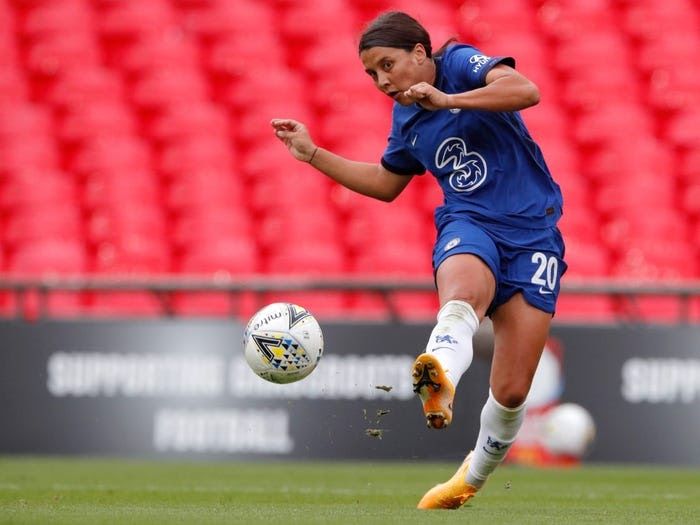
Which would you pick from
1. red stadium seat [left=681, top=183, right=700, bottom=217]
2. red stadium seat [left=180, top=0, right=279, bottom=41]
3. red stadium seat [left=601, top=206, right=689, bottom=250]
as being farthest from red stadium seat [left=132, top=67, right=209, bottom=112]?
red stadium seat [left=681, top=183, right=700, bottom=217]

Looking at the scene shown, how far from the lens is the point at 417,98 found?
199 inches

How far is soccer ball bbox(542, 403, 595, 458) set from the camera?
973cm

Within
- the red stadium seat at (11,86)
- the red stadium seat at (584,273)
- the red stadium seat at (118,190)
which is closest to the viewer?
the red stadium seat at (584,273)

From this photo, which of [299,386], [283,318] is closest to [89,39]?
[299,386]

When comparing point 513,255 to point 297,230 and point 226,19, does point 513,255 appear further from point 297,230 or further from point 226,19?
point 226,19

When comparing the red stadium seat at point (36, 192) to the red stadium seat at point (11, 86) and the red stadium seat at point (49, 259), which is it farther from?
the red stadium seat at point (11, 86)

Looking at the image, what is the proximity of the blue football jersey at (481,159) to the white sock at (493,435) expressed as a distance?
2.54 feet

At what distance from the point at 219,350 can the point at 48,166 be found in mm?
4282

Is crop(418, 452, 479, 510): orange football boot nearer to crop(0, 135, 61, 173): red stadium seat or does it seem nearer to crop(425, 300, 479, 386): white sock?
crop(425, 300, 479, 386): white sock

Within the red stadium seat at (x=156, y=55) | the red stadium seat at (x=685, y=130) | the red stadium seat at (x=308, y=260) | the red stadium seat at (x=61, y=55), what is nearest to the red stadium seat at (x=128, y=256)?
the red stadium seat at (x=308, y=260)

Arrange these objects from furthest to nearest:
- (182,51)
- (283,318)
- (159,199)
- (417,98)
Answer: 1. (182,51)
2. (159,199)
3. (283,318)
4. (417,98)

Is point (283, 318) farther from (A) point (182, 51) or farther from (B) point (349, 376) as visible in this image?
(A) point (182, 51)

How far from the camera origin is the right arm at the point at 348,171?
6.11 metres

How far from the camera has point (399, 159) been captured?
19.8 ft
